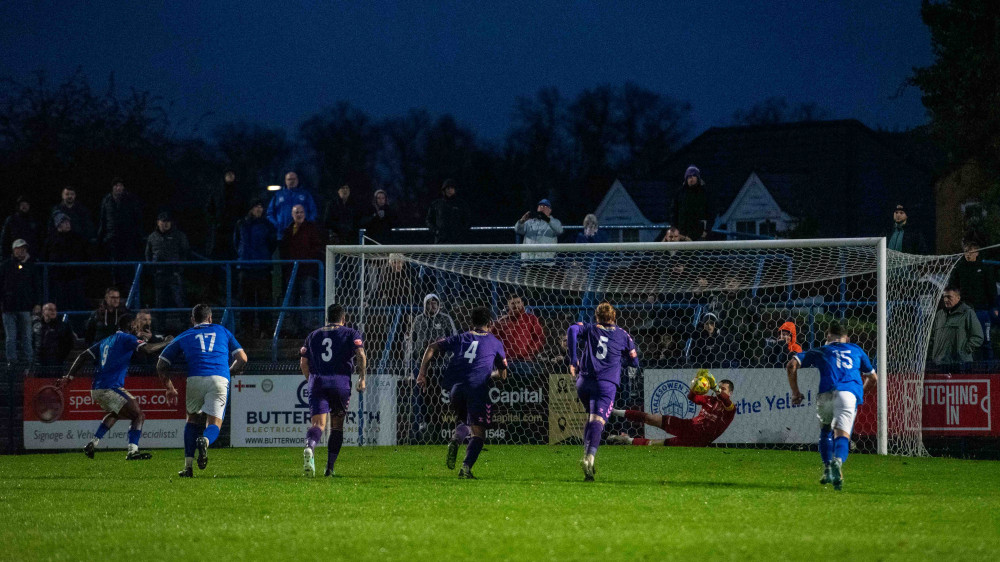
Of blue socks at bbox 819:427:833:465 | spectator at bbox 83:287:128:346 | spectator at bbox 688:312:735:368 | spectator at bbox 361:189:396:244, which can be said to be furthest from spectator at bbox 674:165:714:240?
spectator at bbox 83:287:128:346

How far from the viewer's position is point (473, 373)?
517 inches

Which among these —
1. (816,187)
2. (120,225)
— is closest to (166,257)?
(120,225)

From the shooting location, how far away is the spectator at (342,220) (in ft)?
71.5

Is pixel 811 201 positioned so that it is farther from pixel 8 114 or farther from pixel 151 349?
pixel 151 349

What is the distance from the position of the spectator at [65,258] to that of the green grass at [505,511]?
716cm

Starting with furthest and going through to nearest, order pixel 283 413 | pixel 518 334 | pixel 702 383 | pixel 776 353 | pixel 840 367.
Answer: pixel 776 353
pixel 283 413
pixel 518 334
pixel 702 383
pixel 840 367

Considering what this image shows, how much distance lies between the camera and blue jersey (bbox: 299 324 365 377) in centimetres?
1329

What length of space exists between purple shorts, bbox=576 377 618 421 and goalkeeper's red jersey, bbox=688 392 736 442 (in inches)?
202

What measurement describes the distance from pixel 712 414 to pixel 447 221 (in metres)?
6.36

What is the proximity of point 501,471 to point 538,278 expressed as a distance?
21.9 feet

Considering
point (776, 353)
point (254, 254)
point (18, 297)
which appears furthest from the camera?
point (254, 254)

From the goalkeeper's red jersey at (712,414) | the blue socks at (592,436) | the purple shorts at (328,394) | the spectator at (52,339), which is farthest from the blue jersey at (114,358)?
the goalkeeper's red jersey at (712,414)

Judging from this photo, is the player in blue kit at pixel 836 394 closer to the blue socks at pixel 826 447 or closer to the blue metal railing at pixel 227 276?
the blue socks at pixel 826 447

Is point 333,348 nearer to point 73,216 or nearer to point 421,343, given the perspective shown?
point 421,343
